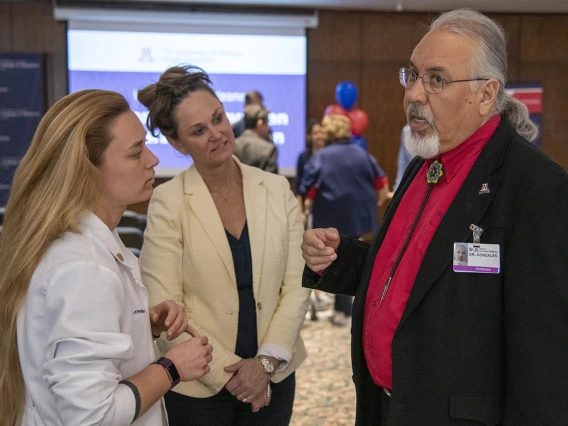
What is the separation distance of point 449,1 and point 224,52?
306 cm

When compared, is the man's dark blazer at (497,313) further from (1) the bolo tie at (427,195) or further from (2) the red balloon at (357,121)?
(2) the red balloon at (357,121)

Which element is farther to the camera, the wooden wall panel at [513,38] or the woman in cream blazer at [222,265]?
the wooden wall panel at [513,38]

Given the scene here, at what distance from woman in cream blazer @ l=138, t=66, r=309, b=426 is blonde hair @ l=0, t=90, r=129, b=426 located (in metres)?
0.66

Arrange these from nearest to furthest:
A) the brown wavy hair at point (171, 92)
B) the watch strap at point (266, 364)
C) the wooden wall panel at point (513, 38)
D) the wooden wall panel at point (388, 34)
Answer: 1. the watch strap at point (266, 364)
2. the brown wavy hair at point (171, 92)
3. the wooden wall panel at point (388, 34)
4. the wooden wall panel at point (513, 38)

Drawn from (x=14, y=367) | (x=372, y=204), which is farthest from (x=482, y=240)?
(x=372, y=204)

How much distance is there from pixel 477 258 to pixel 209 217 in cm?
100

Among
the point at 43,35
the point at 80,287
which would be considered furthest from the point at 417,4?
the point at 80,287

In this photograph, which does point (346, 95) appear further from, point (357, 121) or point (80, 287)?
point (80, 287)

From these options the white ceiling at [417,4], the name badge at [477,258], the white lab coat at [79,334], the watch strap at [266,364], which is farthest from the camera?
the white ceiling at [417,4]

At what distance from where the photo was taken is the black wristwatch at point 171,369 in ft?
5.08

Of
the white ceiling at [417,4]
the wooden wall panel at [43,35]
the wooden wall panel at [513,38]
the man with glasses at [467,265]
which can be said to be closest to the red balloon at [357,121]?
the white ceiling at [417,4]

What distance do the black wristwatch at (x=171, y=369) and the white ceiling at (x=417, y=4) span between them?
7488mm

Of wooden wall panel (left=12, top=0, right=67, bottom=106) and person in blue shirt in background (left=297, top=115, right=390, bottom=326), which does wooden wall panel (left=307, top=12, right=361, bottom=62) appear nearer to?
wooden wall panel (left=12, top=0, right=67, bottom=106)

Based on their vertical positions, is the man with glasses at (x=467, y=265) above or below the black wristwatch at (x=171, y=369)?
above
